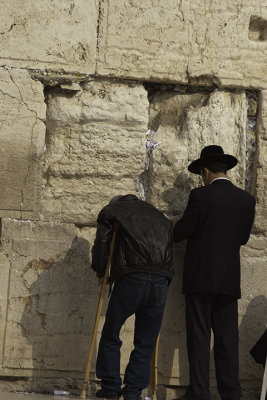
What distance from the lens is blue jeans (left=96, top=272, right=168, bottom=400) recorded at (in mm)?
5309

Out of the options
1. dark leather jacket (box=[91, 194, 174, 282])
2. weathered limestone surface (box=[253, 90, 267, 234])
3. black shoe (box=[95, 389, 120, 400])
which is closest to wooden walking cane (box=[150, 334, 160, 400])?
black shoe (box=[95, 389, 120, 400])

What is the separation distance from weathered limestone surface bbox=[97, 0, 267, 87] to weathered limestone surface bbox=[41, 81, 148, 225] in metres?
0.37

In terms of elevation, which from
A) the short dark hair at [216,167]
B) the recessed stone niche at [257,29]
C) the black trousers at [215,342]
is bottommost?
the black trousers at [215,342]

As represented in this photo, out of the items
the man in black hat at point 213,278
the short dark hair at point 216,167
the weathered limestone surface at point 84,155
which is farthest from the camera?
the weathered limestone surface at point 84,155

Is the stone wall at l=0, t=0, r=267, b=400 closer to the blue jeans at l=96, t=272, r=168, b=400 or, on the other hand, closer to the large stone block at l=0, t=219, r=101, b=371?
the large stone block at l=0, t=219, r=101, b=371

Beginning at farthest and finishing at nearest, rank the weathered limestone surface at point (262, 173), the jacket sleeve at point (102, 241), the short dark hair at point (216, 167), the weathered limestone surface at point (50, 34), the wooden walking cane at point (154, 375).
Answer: the weathered limestone surface at point (262, 173), the weathered limestone surface at point (50, 34), the short dark hair at point (216, 167), the wooden walking cane at point (154, 375), the jacket sleeve at point (102, 241)

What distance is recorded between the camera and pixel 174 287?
6035mm

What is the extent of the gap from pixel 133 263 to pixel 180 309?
942 mm

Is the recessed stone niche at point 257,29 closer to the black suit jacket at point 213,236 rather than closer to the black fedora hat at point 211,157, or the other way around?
the black fedora hat at point 211,157

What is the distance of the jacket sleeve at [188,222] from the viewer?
5643 mm

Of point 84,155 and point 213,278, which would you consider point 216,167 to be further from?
point 84,155

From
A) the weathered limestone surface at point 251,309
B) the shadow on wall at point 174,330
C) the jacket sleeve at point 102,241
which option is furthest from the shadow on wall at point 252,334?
the jacket sleeve at point 102,241

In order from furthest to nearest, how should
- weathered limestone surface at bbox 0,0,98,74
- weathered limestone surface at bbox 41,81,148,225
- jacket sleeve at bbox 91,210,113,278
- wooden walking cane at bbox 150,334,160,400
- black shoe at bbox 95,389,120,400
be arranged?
weathered limestone surface at bbox 41,81,148,225
weathered limestone surface at bbox 0,0,98,74
wooden walking cane at bbox 150,334,160,400
jacket sleeve at bbox 91,210,113,278
black shoe at bbox 95,389,120,400

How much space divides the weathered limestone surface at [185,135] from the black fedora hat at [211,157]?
264 millimetres
